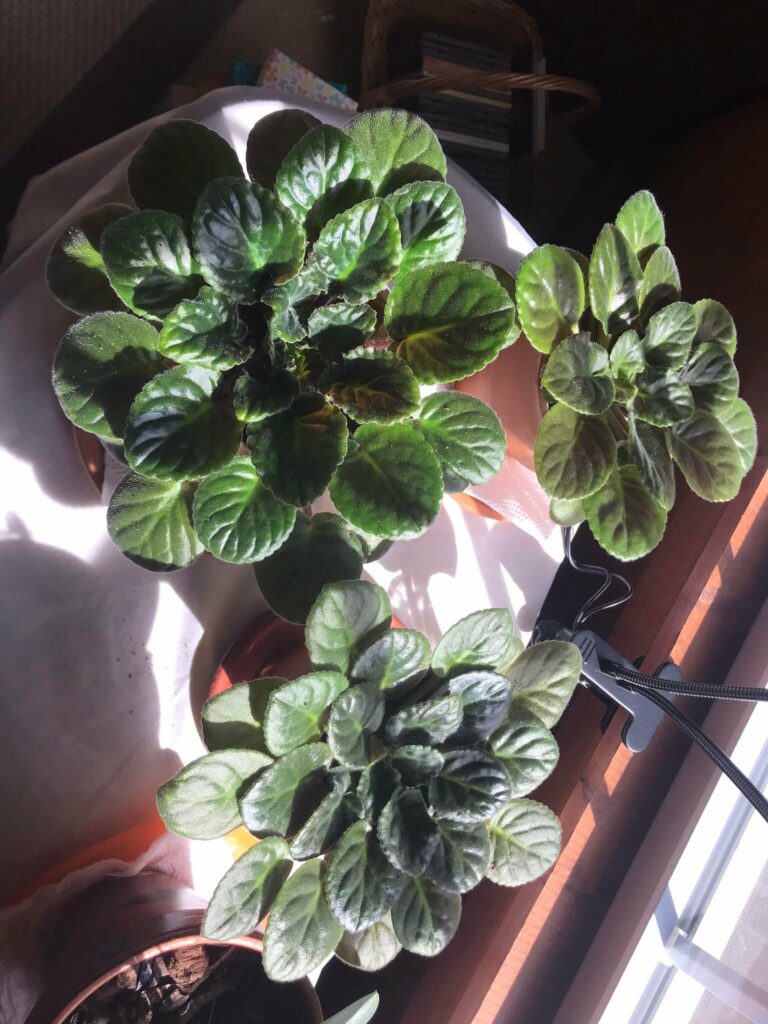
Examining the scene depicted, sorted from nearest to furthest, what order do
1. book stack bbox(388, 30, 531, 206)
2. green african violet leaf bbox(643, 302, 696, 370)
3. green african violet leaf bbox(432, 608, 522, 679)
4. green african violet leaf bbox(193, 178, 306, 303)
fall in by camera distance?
green african violet leaf bbox(193, 178, 306, 303) → green african violet leaf bbox(432, 608, 522, 679) → green african violet leaf bbox(643, 302, 696, 370) → book stack bbox(388, 30, 531, 206)

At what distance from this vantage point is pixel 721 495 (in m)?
0.73

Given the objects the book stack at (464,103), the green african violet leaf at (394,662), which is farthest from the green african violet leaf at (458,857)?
the book stack at (464,103)

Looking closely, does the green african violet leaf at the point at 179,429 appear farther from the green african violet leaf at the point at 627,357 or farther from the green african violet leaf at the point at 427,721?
the green african violet leaf at the point at 627,357

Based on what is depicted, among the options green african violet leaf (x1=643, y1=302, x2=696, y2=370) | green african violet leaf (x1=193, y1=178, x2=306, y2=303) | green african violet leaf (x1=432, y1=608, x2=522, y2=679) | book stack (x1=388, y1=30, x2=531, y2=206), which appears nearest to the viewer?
green african violet leaf (x1=193, y1=178, x2=306, y2=303)

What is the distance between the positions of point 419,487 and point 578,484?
0.18 meters

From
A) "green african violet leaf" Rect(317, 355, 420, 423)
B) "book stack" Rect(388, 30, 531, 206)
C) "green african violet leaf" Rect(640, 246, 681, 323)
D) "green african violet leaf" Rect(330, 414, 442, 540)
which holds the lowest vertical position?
"green african violet leaf" Rect(330, 414, 442, 540)

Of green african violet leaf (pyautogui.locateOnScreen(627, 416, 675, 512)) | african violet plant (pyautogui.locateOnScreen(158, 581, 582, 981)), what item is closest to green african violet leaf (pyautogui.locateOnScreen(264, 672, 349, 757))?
african violet plant (pyautogui.locateOnScreen(158, 581, 582, 981))

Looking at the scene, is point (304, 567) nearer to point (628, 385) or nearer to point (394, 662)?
point (394, 662)

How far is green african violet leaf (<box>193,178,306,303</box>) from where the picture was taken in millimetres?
494

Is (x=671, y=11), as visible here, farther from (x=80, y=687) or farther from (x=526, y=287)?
(x=80, y=687)

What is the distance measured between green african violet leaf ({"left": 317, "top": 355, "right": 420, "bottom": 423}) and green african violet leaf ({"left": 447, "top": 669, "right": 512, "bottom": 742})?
20 centimetres

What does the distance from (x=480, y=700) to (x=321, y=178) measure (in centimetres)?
39

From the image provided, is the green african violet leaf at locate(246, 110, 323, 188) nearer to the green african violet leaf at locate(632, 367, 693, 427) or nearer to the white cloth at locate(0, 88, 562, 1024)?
the white cloth at locate(0, 88, 562, 1024)

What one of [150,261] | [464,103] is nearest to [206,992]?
[150,261]
